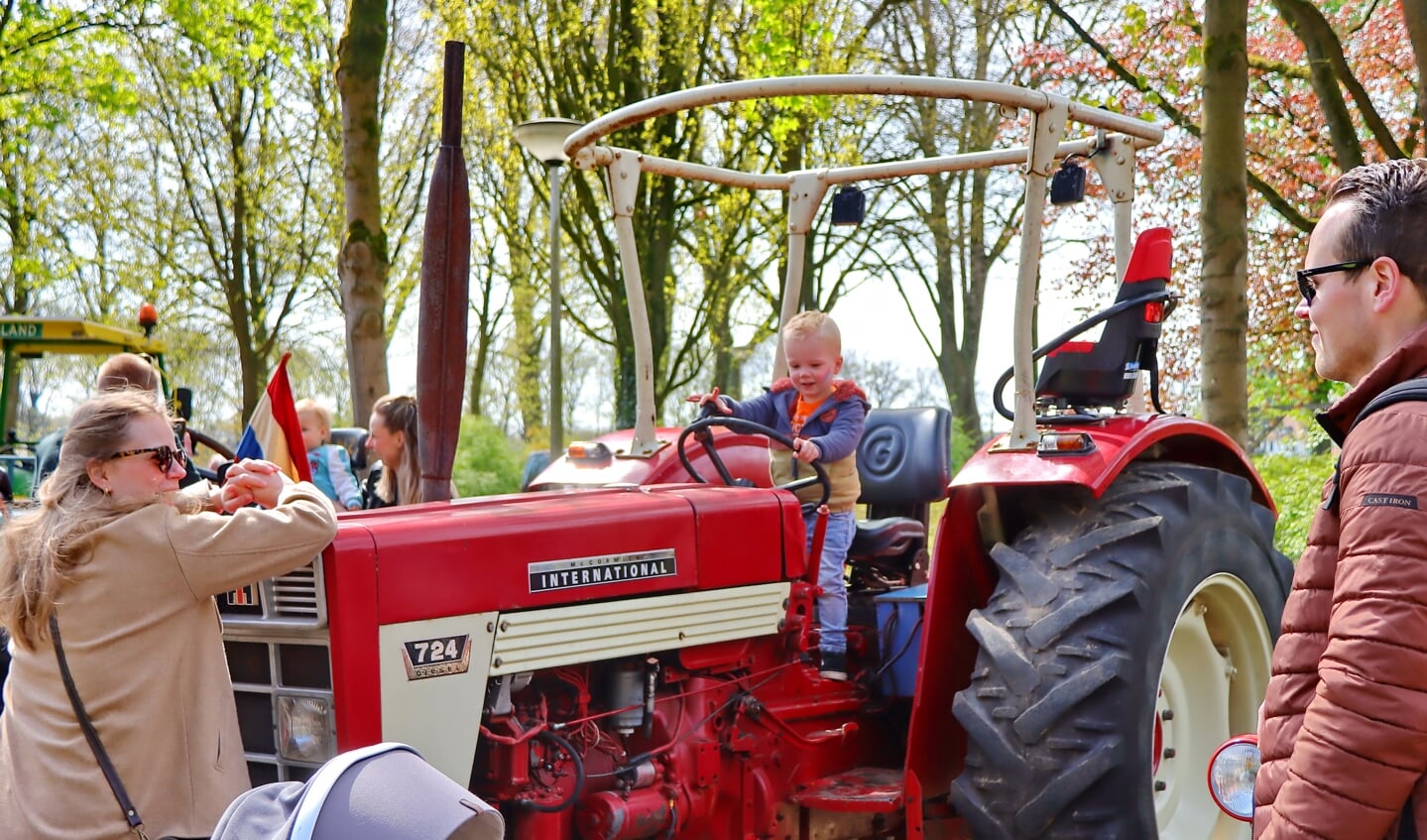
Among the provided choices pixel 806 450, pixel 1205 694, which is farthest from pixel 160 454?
pixel 1205 694

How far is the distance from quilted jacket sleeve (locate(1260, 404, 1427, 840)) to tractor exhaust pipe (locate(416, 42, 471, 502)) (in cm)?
227

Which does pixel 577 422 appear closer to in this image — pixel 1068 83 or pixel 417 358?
pixel 1068 83

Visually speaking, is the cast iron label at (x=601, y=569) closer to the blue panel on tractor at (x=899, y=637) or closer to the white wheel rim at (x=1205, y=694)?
the blue panel on tractor at (x=899, y=637)

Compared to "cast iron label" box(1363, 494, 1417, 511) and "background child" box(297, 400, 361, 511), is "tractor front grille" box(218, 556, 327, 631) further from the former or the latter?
"background child" box(297, 400, 361, 511)

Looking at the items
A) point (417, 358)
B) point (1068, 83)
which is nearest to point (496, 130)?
point (1068, 83)

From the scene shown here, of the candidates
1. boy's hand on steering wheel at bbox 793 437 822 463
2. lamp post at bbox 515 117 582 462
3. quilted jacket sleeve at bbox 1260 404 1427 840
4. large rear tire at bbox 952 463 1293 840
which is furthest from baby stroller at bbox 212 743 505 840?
lamp post at bbox 515 117 582 462

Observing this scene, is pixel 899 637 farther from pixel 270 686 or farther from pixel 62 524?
pixel 62 524

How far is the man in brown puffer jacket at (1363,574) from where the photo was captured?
5.73 ft

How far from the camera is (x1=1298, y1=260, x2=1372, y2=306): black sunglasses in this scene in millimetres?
1955

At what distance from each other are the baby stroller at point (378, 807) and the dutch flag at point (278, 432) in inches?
79.2

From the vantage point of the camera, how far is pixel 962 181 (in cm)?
2058

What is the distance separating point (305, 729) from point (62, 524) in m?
0.72

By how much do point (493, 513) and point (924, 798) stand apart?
1.54 meters

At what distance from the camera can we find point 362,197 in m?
9.88
